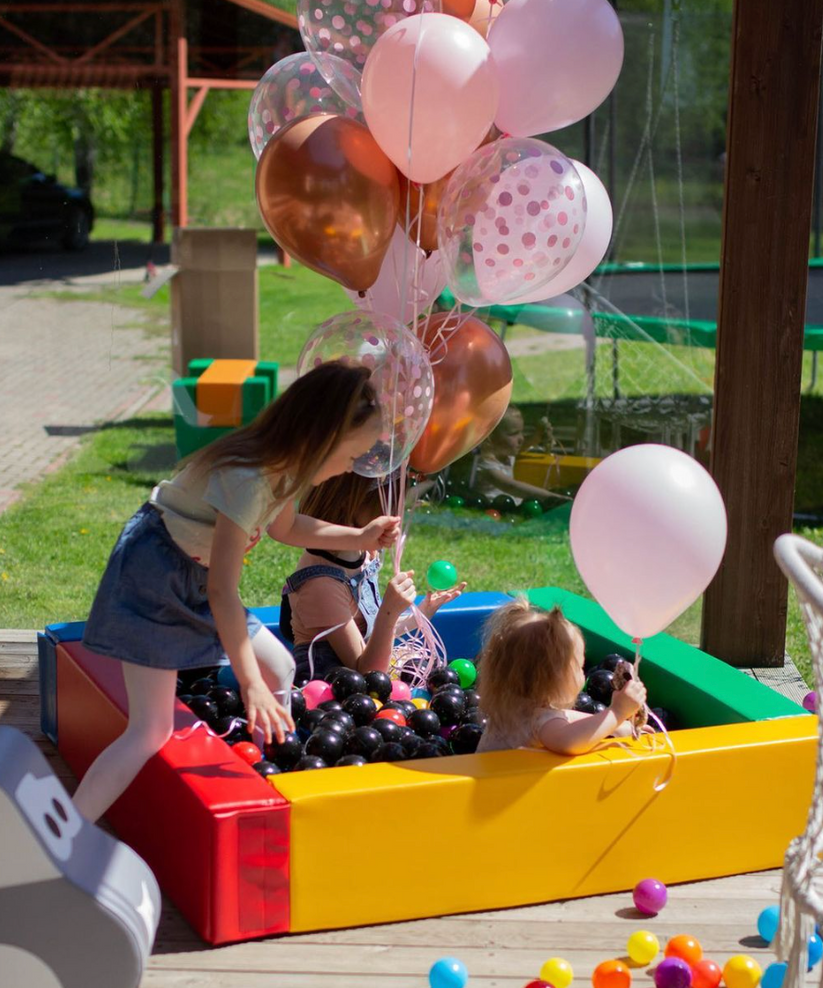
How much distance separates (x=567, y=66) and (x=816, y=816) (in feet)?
6.09

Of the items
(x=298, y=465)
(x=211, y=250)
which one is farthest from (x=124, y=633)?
(x=211, y=250)

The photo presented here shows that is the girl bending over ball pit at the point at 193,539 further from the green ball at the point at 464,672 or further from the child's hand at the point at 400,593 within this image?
the green ball at the point at 464,672

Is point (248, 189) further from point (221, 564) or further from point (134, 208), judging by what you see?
point (221, 564)

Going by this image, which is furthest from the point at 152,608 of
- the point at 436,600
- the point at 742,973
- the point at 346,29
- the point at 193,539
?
the point at 346,29

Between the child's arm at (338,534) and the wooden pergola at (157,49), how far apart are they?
4.32 metres

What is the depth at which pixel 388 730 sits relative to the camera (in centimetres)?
324

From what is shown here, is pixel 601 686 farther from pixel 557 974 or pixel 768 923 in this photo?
pixel 557 974

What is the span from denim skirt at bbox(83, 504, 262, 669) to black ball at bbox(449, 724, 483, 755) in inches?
28.5

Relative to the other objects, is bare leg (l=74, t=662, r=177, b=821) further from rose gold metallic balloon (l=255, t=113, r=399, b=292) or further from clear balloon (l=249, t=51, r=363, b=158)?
clear balloon (l=249, t=51, r=363, b=158)

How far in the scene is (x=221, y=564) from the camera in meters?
2.71

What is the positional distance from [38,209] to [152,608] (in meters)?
4.18

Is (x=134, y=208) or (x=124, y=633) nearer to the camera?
(x=124, y=633)

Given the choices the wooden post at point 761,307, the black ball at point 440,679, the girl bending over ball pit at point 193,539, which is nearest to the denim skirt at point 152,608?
the girl bending over ball pit at point 193,539

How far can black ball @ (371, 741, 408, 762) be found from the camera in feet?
10.2
